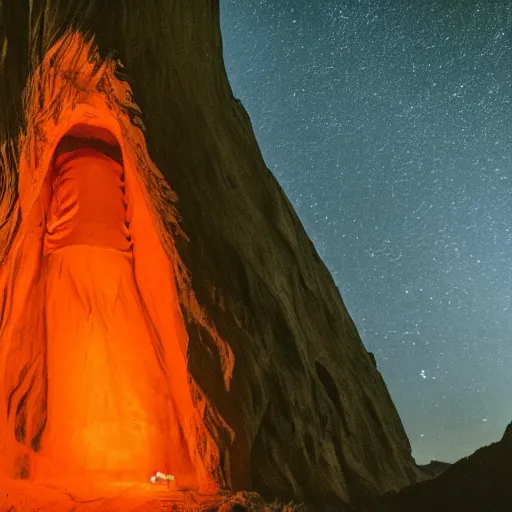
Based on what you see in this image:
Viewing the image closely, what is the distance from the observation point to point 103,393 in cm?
846

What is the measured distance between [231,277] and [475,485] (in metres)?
3.86

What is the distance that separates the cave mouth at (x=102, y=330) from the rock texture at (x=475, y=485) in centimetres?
357

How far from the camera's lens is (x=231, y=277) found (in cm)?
796

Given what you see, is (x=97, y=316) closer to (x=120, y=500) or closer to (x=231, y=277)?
(x=231, y=277)

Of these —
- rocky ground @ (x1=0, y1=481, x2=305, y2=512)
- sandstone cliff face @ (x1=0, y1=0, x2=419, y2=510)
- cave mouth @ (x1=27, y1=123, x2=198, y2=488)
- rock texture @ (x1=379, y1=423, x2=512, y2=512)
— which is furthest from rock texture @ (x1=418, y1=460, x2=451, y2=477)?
rock texture @ (x1=379, y1=423, x2=512, y2=512)

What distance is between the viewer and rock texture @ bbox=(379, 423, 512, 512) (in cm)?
495

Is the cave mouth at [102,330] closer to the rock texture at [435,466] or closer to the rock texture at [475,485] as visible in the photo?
the rock texture at [475,485]

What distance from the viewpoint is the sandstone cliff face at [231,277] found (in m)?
7.06

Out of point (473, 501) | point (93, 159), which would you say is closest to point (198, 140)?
point (93, 159)

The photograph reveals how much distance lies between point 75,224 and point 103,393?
7.53ft

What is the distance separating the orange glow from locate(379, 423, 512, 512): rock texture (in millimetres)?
2582

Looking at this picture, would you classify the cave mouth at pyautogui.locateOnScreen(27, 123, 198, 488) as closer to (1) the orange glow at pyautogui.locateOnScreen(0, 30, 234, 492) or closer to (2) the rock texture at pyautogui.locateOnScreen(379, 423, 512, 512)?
(1) the orange glow at pyautogui.locateOnScreen(0, 30, 234, 492)

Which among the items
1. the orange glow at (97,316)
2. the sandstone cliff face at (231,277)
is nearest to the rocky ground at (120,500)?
the sandstone cliff face at (231,277)

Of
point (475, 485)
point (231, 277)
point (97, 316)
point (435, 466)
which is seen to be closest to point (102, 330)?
point (97, 316)
